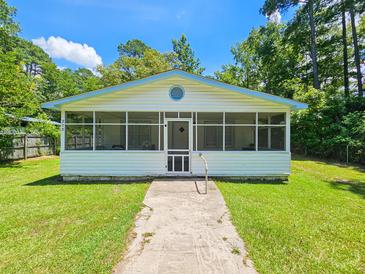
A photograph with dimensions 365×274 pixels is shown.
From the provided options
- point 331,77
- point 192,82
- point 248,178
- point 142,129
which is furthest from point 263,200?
point 331,77

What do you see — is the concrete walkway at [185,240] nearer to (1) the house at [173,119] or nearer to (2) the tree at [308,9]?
(1) the house at [173,119]

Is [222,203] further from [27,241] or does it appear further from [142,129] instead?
[142,129]

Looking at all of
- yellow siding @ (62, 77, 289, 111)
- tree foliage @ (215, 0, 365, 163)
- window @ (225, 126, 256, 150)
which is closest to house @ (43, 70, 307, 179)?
yellow siding @ (62, 77, 289, 111)

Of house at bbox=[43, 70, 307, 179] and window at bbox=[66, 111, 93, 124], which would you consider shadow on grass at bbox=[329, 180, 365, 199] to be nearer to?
house at bbox=[43, 70, 307, 179]

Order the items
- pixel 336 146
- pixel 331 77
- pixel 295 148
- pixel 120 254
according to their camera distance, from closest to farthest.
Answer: pixel 120 254 < pixel 336 146 < pixel 295 148 < pixel 331 77

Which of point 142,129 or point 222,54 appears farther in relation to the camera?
point 222,54

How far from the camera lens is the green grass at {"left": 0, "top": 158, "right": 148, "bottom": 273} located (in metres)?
3.20

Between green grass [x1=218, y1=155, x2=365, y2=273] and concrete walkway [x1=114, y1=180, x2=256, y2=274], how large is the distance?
30 centimetres

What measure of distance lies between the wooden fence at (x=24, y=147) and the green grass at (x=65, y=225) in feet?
20.6

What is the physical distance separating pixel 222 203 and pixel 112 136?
29.2ft

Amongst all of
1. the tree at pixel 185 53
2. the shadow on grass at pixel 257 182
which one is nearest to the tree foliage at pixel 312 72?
the tree at pixel 185 53

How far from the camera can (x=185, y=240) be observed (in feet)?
12.8

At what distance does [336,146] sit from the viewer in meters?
14.9

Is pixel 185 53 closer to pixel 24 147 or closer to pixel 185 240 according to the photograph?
pixel 24 147
